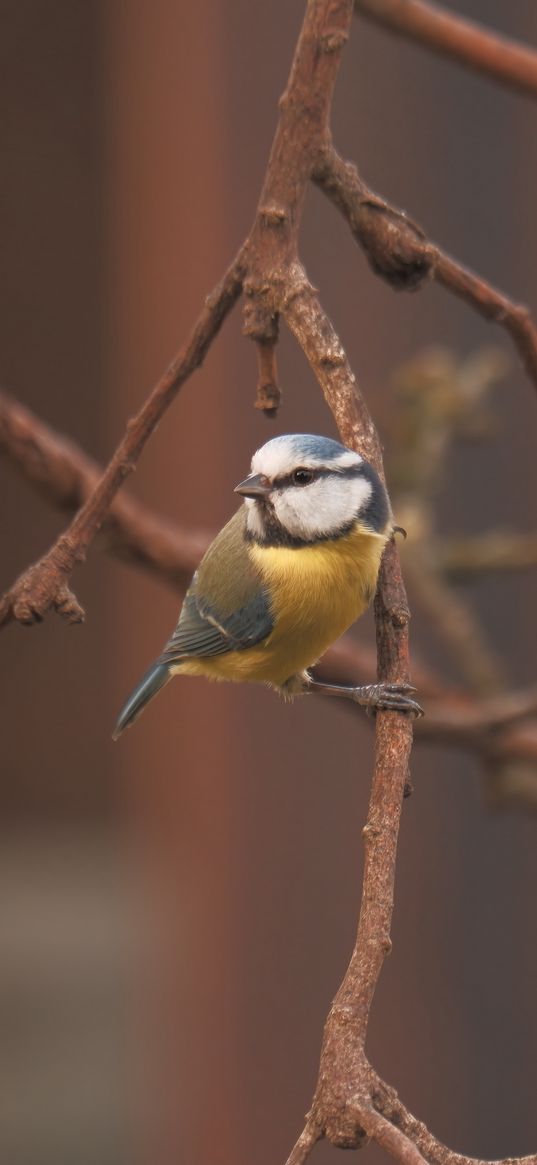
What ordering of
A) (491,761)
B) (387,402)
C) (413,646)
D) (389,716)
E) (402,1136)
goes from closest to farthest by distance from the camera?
(402,1136)
(389,716)
(491,761)
(387,402)
(413,646)

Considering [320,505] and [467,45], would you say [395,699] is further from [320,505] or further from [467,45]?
[467,45]

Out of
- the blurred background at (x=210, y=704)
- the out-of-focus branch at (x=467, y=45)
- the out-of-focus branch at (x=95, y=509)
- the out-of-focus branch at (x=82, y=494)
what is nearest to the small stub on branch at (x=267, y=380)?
the out-of-focus branch at (x=95, y=509)

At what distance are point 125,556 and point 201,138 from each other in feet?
3.39

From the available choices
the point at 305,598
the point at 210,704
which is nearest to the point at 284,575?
the point at 305,598

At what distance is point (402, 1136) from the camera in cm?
46

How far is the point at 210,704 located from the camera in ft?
6.70

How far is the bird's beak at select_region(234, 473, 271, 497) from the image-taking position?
3.18 feet

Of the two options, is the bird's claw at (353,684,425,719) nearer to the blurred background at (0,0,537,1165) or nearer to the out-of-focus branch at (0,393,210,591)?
the out-of-focus branch at (0,393,210,591)

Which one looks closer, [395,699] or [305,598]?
[395,699]

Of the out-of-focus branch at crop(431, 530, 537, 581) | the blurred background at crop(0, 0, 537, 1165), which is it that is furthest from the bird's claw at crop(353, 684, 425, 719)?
the blurred background at crop(0, 0, 537, 1165)

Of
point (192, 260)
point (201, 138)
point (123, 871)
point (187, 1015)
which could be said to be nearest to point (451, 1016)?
Answer: point (187, 1015)

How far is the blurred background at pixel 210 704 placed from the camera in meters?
2.01

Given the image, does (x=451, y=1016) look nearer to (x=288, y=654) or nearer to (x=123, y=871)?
(x=123, y=871)

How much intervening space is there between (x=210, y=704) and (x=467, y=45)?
3.81ft
